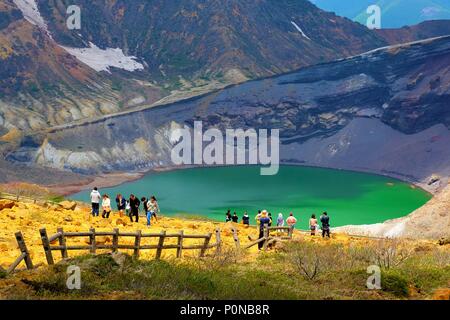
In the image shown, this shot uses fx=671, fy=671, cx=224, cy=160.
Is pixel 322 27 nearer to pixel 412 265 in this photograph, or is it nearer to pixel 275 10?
pixel 275 10

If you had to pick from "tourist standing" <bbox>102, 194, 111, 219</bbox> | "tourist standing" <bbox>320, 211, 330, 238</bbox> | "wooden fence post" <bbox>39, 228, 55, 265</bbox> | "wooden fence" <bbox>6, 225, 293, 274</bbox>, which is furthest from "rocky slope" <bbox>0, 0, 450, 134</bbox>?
"wooden fence post" <bbox>39, 228, 55, 265</bbox>

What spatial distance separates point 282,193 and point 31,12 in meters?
92.6

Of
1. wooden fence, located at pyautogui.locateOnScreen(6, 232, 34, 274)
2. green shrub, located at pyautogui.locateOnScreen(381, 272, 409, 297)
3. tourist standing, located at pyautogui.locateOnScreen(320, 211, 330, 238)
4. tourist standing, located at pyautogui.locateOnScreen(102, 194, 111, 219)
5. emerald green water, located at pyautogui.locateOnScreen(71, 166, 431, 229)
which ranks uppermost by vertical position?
emerald green water, located at pyautogui.locateOnScreen(71, 166, 431, 229)

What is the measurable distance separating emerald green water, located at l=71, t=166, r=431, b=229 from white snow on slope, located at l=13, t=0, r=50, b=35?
62190mm

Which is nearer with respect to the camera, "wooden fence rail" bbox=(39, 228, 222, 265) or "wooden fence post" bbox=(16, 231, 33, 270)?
"wooden fence post" bbox=(16, 231, 33, 270)

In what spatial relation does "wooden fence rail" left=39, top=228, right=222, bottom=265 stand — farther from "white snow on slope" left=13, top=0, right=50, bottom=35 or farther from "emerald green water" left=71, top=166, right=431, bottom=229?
"white snow on slope" left=13, top=0, right=50, bottom=35

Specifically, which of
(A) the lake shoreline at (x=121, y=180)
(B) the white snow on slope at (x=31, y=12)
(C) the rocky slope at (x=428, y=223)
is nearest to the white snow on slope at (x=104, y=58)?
(B) the white snow on slope at (x=31, y=12)

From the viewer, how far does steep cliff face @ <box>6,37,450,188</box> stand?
102688 millimetres

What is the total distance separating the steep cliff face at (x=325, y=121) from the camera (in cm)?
10269

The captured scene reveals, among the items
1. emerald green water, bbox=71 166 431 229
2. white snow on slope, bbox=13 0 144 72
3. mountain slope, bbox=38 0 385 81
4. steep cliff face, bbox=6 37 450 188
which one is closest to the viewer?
emerald green water, bbox=71 166 431 229

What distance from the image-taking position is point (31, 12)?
151000 millimetres

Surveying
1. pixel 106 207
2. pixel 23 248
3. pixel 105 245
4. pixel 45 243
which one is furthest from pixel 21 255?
pixel 106 207

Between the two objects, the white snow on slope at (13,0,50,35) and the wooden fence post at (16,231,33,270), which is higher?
the white snow on slope at (13,0,50,35)
